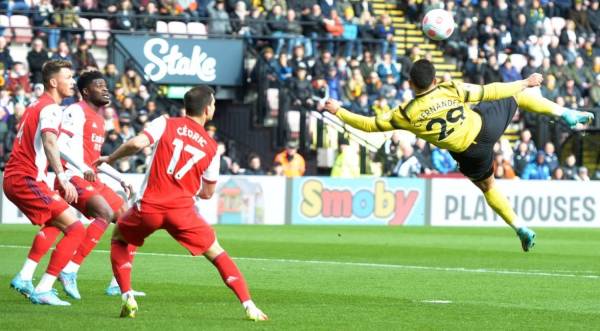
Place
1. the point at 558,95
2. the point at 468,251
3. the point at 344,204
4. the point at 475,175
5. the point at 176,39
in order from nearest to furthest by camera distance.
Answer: the point at 475,175, the point at 468,251, the point at 344,204, the point at 176,39, the point at 558,95

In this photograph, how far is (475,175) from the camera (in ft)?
50.0

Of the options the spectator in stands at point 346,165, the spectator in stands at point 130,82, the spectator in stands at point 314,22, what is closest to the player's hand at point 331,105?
the spectator in stands at point 346,165

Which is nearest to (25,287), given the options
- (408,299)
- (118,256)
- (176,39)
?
(118,256)

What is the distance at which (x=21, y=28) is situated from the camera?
93.8 feet

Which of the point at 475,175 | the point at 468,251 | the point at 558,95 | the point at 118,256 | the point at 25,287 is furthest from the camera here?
the point at 558,95

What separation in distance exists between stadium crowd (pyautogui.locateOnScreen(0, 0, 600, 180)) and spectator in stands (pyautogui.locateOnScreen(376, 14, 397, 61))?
0.12ft

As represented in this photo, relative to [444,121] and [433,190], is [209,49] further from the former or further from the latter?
[444,121]

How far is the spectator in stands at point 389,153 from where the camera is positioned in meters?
30.3

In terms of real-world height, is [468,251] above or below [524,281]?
below

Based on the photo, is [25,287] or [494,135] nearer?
[25,287]

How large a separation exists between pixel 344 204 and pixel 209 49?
5.84 m

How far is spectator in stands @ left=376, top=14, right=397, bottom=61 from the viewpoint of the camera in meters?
34.0

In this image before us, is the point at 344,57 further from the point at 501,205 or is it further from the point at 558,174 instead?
the point at 501,205

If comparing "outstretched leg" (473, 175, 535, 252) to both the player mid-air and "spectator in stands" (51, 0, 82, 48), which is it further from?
"spectator in stands" (51, 0, 82, 48)
